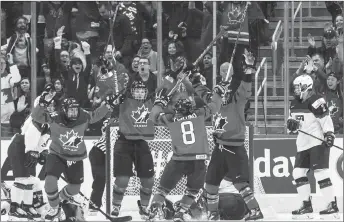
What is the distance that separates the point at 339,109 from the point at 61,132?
2735mm

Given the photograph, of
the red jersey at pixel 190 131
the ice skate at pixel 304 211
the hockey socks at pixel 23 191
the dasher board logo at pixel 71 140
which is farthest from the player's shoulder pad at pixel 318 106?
the hockey socks at pixel 23 191

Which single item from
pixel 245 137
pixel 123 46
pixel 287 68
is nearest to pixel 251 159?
pixel 245 137

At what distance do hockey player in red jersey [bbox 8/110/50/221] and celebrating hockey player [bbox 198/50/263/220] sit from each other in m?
1.42

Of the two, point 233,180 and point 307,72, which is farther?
point 307,72

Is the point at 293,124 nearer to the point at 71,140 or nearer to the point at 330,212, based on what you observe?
the point at 330,212

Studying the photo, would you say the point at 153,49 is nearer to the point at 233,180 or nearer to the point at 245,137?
the point at 245,137

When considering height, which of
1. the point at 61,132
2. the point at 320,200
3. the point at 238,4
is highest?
the point at 238,4

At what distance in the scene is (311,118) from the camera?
1003cm

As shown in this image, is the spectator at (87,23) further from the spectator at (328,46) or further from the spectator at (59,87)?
the spectator at (328,46)

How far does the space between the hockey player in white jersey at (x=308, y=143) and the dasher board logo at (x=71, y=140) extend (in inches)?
70.1

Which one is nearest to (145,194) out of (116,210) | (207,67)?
(116,210)

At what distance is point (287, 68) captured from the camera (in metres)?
10.8

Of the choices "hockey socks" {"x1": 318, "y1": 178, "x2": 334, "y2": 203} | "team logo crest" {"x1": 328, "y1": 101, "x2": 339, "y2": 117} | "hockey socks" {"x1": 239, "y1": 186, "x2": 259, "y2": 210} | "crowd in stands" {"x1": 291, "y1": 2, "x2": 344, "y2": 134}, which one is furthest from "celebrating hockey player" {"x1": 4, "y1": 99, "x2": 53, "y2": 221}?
"team logo crest" {"x1": 328, "y1": 101, "x2": 339, "y2": 117}

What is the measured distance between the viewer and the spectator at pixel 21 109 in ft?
35.5
